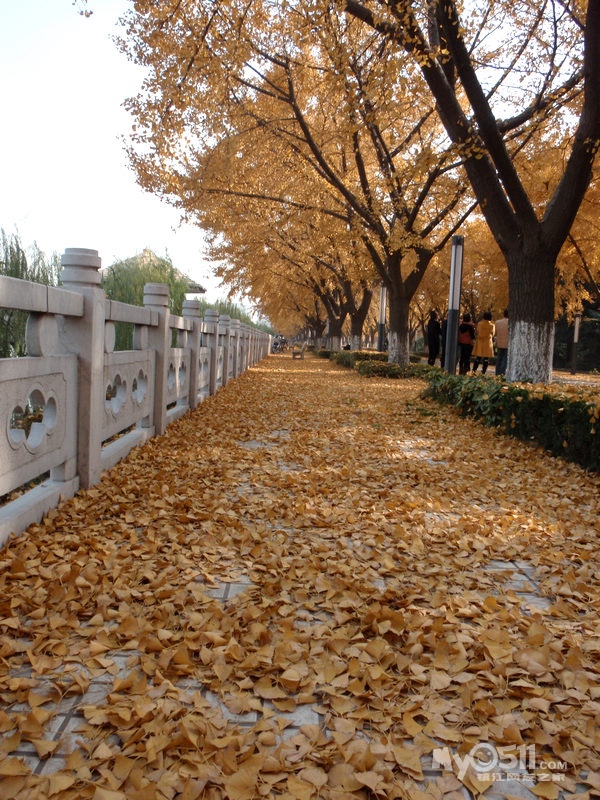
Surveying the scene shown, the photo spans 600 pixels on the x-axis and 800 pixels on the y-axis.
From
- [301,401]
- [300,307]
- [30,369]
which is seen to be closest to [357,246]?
[301,401]

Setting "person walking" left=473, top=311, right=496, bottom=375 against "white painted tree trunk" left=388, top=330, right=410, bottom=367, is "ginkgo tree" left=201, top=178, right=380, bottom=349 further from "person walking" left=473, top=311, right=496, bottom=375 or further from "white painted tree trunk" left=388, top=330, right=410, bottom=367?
"person walking" left=473, top=311, right=496, bottom=375

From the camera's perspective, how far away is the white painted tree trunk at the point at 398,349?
725 inches

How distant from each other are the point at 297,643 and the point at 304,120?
12956 mm

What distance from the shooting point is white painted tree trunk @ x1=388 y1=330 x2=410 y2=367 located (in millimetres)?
18409

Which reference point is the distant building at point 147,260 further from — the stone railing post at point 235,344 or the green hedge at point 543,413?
the green hedge at point 543,413

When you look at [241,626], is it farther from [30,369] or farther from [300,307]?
[300,307]

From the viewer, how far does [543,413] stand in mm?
6984

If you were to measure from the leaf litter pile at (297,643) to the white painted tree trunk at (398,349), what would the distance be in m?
13.5

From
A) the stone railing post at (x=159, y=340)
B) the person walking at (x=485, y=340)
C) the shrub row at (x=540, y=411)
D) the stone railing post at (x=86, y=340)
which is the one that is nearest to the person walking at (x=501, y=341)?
the person walking at (x=485, y=340)

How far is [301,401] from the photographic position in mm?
12023

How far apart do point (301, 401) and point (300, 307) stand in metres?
37.0

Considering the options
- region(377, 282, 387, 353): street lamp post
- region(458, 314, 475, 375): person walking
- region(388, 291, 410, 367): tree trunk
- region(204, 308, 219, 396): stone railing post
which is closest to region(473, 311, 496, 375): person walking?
region(458, 314, 475, 375): person walking

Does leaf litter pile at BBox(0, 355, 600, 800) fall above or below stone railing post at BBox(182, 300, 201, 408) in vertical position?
below

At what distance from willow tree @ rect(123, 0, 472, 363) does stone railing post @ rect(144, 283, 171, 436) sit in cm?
405
